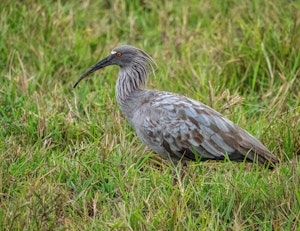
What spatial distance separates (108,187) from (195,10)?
411cm

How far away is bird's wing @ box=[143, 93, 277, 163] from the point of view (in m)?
6.85

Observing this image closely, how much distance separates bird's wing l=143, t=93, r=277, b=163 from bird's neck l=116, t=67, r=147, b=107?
47 cm

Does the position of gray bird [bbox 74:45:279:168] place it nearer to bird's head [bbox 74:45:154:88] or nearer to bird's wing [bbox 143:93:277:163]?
bird's wing [bbox 143:93:277:163]

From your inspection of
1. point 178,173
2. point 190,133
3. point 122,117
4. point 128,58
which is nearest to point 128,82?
point 128,58

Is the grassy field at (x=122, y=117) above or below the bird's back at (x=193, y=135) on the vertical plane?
below

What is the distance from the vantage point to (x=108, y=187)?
22.2ft

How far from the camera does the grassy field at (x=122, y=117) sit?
611 centimetres

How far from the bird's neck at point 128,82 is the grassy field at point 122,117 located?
1.04 feet

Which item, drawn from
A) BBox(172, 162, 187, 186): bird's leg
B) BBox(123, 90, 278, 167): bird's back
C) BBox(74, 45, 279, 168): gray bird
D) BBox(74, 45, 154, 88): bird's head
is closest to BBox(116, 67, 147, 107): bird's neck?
BBox(74, 45, 154, 88): bird's head

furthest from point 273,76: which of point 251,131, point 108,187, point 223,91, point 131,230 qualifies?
point 131,230

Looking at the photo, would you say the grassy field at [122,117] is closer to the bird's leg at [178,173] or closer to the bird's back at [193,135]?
the bird's leg at [178,173]

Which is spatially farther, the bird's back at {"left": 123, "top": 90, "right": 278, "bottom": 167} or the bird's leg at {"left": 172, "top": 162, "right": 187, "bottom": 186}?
the bird's back at {"left": 123, "top": 90, "right": 278, "bottom": 167}

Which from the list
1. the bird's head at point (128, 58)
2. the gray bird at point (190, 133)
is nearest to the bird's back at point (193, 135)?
the gray bird at point (190, 133)

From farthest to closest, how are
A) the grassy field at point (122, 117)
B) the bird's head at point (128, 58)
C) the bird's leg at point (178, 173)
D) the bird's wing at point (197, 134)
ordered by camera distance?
the bird's head at point (128, 58)
the bird's wing at point (197, 134)
the bird's leg at point (178, 173)
the grassy field at point (122, 117)
